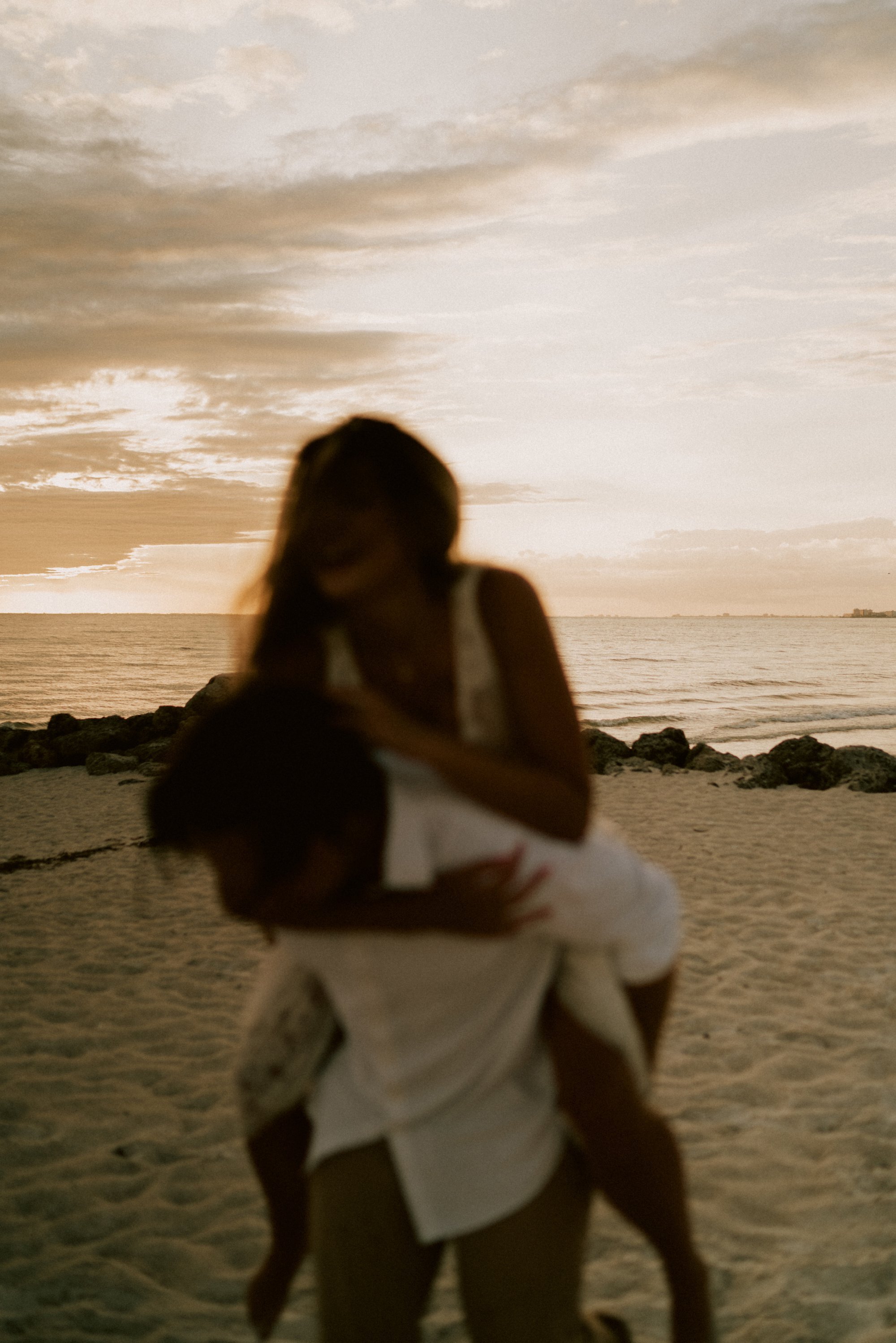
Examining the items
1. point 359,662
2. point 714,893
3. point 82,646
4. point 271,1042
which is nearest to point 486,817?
point 359,662

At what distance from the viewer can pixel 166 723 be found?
21062 mm

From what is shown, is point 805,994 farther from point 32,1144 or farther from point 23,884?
point 23,884

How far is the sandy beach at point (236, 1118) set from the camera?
117 inches

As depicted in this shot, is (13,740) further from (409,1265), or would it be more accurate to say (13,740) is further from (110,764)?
(409,1265)

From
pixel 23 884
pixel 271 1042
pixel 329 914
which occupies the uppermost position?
pixel 329 914

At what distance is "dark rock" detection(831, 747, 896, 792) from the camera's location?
1345 cm

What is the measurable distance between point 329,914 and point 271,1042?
1.25ft

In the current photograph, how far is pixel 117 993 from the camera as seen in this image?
5.71m

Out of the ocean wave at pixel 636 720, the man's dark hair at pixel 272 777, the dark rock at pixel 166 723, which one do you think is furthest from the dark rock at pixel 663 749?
the man's dark hair at pixel 272 777

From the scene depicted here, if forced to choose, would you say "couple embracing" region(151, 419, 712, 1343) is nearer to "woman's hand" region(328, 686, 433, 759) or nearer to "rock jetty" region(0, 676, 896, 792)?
"woman's hand" region(328, 686, 433, 759)

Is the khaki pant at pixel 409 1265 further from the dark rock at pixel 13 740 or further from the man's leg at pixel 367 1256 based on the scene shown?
the dark rock at pixel 13 740

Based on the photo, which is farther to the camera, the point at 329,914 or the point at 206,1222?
the point at 206,1222

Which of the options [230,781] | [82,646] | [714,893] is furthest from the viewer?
[82,646]

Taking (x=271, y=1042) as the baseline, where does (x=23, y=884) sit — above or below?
below
